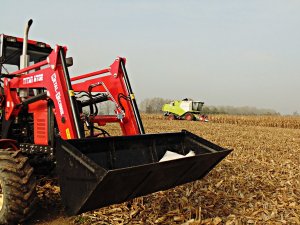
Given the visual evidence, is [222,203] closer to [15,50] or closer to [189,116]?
[15,50]

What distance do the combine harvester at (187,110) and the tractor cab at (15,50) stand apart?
85.4 feet

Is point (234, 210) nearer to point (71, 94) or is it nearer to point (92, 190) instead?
point (92, 190)

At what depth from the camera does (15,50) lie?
532 centimetres

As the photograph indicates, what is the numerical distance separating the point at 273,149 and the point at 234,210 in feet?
20.6

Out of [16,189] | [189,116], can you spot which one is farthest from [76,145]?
[189,116]

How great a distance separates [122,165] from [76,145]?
72 cm

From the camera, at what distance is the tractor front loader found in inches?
113

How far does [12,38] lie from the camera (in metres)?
5.18

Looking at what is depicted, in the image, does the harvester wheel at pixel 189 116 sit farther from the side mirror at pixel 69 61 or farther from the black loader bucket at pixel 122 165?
the side mirror at pixel 69 61

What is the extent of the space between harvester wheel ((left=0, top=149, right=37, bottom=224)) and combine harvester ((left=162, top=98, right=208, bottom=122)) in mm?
27765

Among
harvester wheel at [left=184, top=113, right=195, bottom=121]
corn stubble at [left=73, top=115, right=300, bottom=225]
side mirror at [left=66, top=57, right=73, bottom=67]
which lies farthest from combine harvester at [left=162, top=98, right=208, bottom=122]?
side mirror at [left=66, top=57, right=73, bottom=67]

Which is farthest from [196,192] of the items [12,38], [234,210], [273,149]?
[273,149]

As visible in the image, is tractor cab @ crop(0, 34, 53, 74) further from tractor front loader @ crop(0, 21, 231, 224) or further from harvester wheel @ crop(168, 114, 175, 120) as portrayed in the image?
harvester wheel @ crop(168, 114, 175, 120)

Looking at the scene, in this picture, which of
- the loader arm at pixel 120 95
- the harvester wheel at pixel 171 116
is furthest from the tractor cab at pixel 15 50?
the harvester wheel at pixel 171 116
